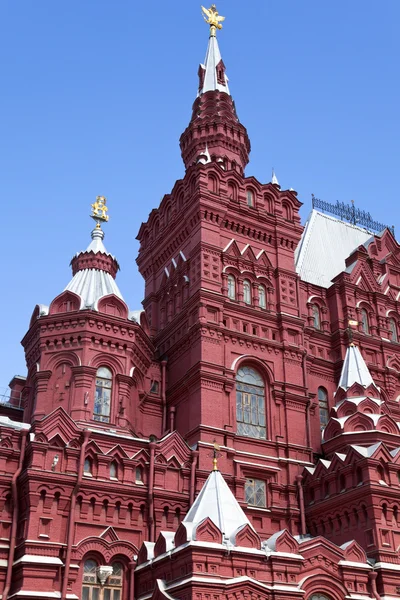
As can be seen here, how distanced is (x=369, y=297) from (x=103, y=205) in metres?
13.6

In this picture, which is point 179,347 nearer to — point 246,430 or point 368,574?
point 246,430

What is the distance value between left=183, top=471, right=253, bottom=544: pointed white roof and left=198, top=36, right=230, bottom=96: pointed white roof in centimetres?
2560

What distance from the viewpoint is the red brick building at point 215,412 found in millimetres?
22719

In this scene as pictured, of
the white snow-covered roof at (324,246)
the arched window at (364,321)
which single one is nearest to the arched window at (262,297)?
the white snow-covered roof at (324,246)

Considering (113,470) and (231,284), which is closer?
(113,470)

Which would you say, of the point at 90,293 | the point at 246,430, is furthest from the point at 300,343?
the point at 90,293

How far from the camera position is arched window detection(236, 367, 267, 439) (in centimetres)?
3009

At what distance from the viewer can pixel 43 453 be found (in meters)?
24.4

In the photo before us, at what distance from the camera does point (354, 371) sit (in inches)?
1235

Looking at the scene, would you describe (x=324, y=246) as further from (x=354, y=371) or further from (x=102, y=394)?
(x=102, y=394)

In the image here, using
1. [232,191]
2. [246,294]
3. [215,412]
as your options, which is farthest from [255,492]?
[232,191]

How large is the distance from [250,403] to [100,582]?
976 centimetres

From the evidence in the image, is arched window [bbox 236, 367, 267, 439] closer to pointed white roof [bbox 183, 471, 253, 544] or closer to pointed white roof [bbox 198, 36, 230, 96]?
pointed white roof [bbox 183, 471, 253, 544]

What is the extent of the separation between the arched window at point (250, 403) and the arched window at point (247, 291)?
125 inches
